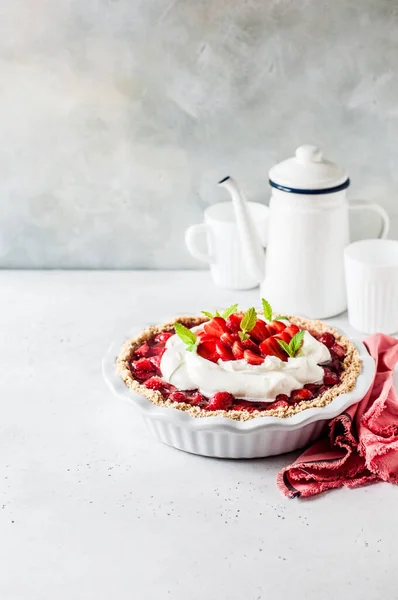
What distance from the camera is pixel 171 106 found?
180cm

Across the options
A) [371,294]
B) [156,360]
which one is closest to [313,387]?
[156,360]

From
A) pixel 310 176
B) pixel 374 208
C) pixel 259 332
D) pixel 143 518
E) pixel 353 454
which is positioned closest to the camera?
pixel 143 518

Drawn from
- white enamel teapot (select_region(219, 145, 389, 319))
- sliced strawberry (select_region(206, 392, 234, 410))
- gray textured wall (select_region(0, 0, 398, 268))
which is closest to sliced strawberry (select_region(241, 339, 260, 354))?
sliced strawberry (select_region(206, 392, 234, 410))

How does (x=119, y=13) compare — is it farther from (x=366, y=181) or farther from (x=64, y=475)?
(x=64, y=475)

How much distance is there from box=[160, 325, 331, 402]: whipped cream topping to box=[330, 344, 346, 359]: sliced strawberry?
0.07 m

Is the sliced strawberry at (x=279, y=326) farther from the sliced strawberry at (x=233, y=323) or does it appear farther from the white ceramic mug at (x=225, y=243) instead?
the white ceramic mug at (x=225, y=243)

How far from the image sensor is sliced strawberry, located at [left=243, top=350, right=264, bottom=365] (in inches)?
51.1

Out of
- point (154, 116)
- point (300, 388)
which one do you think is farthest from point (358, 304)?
point (154, 116)

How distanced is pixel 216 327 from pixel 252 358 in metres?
0.11

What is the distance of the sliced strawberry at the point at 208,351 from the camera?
132 cm

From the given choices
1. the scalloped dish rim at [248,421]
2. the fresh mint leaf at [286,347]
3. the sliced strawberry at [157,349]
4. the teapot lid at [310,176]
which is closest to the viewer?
the scalloped dish rim at [248,421]

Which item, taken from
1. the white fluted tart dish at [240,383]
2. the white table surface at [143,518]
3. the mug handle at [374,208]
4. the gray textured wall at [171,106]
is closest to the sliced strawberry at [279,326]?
the white fluted tart dish at [240,383]

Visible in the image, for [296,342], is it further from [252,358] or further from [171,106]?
[171,106]

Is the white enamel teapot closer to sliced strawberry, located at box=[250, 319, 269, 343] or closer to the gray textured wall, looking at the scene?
the gray textured wall
